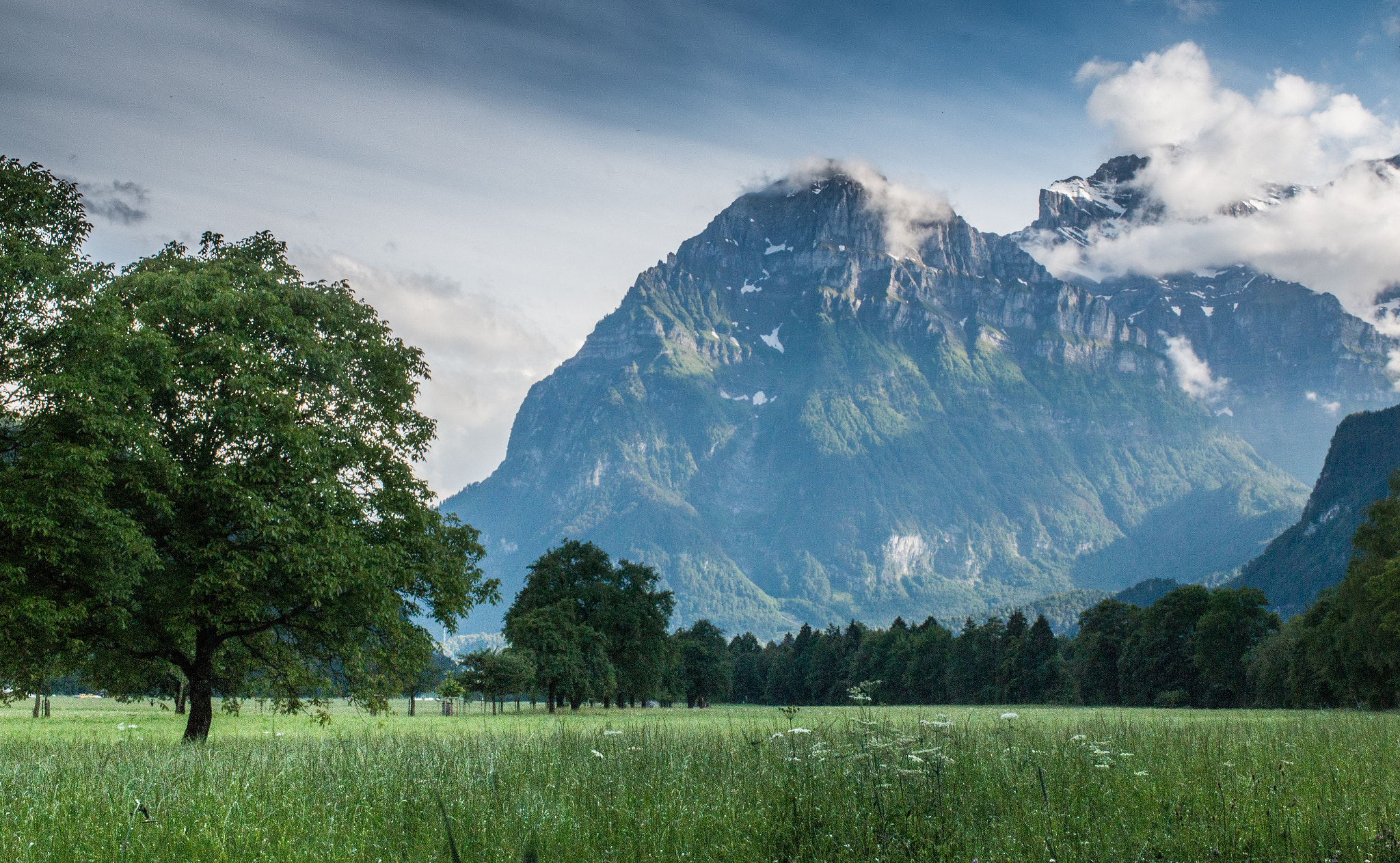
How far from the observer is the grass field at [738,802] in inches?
308

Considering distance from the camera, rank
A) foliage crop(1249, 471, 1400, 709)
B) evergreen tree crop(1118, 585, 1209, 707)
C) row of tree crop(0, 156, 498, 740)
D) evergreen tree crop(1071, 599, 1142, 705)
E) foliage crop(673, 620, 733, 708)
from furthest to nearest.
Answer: foliage crop(673, 620, 733, 708), evergreen tree crop(1071, 599, 1142, 705), evergreen tree crop(1118, 585, 1209, 707), foliage crop(1249, 471, 1400, 709), row of tree crop(0, 156, 498, 740)

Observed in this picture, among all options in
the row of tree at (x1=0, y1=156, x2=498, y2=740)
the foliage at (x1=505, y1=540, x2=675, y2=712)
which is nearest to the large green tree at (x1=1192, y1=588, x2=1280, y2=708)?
the foliage at (x1=505, y1=540, x2=675, y2=712)

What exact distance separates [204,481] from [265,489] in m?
1.38

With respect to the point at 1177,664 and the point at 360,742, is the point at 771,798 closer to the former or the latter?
the point at 360,742

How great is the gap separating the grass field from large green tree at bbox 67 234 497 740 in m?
8.19

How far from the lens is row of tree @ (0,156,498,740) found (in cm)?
1967

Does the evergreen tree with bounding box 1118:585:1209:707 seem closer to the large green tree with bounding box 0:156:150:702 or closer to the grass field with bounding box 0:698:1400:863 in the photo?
the grass field with bounding box 0:698:1400:863

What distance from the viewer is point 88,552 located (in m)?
19.7

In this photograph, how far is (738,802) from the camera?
9.29 meters

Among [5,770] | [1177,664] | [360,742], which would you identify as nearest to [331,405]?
[360,742]

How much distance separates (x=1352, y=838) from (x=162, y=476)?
2392 cm

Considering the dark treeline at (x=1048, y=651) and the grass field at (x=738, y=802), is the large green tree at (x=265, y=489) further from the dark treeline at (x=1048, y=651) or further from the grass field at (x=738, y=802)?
the dark treeline at (x=1048, y=651)

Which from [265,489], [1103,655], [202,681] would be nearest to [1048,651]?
[1103,655]

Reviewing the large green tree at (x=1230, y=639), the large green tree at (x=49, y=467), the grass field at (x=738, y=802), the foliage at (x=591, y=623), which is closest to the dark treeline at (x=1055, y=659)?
the large green tree at (x=1230, y=639)
